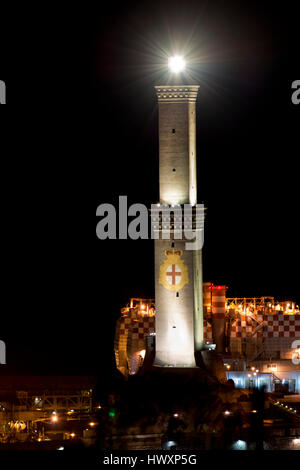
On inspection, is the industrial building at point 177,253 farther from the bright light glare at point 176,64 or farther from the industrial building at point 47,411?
the industrial building at point 47,411

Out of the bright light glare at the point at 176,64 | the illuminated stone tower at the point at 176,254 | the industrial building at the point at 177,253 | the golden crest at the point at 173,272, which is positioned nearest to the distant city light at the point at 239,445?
the industrial building at the point at 177,253

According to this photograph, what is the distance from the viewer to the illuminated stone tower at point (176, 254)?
51625mm

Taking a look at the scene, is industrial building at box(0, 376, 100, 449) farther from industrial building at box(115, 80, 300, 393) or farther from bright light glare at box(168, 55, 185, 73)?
bright light glare at box(168, 55, 185, 73)

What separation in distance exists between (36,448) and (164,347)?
833 cm

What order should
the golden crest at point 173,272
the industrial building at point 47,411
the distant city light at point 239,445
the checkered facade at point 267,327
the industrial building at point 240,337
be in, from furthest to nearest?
1. the checkered facade at point 267,327
2. the industrial building at point 240,337
3. the golden crest at point 173,272
4. the industrial building at point 47,411
5. the distant city light at point 239,445

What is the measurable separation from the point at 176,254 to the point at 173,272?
0.76 m

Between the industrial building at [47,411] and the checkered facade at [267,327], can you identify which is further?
the checkered facade at [267,327]

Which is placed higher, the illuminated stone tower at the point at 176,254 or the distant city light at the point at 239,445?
the illuminated stone tower at the point at 176,254

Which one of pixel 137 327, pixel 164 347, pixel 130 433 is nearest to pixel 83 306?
pixel 137 327

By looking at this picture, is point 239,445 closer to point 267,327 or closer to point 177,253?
point 177,253

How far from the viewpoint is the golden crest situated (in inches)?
2031

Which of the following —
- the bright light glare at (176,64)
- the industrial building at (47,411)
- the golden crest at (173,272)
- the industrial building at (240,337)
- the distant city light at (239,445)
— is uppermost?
the bright light glare at (176,64)

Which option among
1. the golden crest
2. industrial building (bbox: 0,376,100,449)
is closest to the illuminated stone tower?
the golden crest

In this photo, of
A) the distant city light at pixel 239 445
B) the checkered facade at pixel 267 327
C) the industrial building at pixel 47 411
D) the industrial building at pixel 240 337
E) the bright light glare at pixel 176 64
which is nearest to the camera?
the distant city light at pixel 239 445
